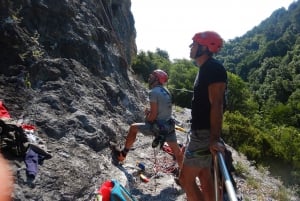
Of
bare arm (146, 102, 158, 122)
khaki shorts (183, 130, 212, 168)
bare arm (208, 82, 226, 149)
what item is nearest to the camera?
bare arm (208, 82, 226, 149)

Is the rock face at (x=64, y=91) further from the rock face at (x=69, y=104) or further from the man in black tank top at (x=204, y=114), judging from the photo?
the man in black tank top at (x=204, y=114)

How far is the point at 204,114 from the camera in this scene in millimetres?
4367

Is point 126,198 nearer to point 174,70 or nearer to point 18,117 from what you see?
point 18,117

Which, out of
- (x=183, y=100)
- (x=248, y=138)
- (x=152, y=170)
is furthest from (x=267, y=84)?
(x=152, y=170)

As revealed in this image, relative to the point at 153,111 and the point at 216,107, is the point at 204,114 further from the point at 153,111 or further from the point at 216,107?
the point at 153,111

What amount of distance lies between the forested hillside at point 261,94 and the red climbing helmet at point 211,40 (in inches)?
378

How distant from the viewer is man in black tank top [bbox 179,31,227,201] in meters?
4.09

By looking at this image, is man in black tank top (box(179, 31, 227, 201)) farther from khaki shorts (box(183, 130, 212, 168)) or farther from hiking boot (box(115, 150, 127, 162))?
hiking boot (box(115, 150, 127, 162))

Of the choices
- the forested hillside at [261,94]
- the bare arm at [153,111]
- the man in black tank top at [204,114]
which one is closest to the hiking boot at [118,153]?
the bare arm at [153,111]

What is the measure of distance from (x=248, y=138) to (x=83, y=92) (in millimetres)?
9217

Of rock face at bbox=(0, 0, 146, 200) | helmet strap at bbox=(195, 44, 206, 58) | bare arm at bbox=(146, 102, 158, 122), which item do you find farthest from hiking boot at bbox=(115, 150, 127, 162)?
helmet strap at bbox=(195, 44, 206, 58)

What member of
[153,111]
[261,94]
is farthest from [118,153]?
[261,94]

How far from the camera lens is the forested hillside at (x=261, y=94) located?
15.6m

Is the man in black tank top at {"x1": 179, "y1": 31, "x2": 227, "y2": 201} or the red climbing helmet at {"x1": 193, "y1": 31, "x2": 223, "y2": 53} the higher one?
the red climbing helmet at {"x1": 193, "y1": 31, "x2": 223, "y2": 53}
